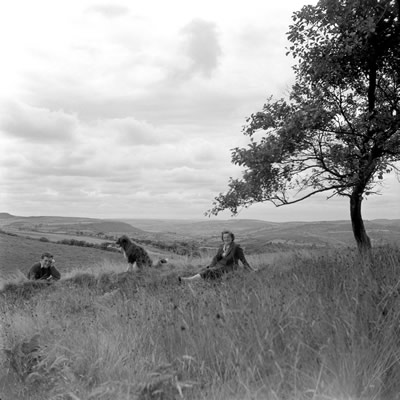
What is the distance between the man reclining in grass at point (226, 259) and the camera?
37.9 feet

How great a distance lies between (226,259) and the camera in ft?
38.6

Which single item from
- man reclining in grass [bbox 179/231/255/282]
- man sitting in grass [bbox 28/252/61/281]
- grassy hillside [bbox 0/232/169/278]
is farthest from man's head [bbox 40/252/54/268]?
man reclining in grass [bbox 179/231/255/282]

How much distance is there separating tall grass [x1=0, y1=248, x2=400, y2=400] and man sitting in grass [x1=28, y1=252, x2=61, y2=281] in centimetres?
767

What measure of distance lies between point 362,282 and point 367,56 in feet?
35.4

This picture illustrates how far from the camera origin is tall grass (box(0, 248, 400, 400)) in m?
3.74

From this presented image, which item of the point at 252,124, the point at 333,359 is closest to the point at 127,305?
the point at 333,359

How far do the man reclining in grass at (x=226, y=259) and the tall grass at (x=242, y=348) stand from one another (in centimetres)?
466

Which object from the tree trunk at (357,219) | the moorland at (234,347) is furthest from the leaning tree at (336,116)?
the moorland at (234,347)

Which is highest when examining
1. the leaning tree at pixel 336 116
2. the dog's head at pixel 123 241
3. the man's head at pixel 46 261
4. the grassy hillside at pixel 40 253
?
the leaning tree at pixel 336 116

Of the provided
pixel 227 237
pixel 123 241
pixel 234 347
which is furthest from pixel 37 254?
pixel 234 347

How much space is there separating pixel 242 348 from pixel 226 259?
733cm

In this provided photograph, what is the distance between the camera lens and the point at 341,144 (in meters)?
14.9

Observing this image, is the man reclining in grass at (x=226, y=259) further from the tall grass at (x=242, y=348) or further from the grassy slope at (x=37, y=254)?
the grassy slope at (x=37, y=254)

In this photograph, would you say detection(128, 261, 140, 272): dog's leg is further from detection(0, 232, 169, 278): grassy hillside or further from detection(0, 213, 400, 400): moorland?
detection(0, 213, 400, 400): moorland
